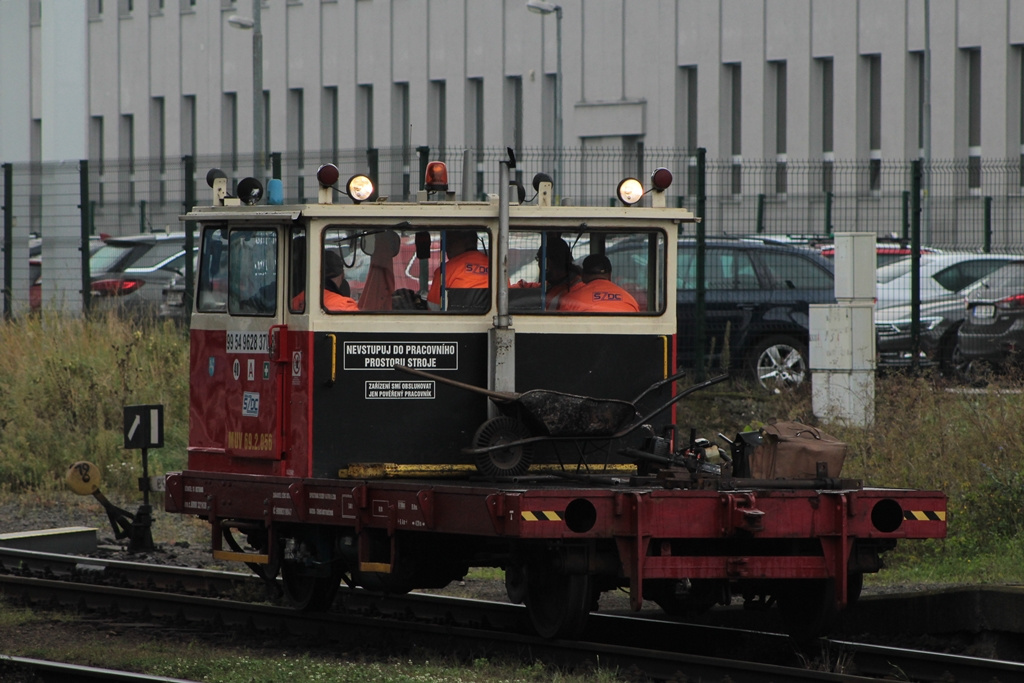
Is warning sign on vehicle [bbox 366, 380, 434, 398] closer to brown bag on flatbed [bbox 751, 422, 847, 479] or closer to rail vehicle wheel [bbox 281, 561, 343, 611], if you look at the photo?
rail vehicle wheel [bbox 281, 561, 343, 611]

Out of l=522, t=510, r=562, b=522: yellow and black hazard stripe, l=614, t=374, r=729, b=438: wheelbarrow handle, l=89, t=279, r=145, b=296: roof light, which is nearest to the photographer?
l=522, t=510, r=562, b=522: yellow and black hazard stripe

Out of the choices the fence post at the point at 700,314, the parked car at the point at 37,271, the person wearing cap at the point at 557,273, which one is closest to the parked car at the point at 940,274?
the fence post at the point at 700,314

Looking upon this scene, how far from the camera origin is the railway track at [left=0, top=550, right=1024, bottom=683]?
841 centimetres

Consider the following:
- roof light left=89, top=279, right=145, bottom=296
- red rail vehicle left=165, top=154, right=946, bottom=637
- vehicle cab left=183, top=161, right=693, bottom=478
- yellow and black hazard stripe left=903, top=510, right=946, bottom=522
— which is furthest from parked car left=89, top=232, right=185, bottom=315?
yellow and black hazard stripe left=903, top=510, right=946, bottom=522

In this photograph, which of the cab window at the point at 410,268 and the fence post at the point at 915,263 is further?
the fence post at the point at 915,263

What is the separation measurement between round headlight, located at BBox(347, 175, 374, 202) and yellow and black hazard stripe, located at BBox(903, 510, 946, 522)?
3189 mm

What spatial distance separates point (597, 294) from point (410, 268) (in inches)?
39.9

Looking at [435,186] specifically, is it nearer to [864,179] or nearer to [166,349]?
[166,349]

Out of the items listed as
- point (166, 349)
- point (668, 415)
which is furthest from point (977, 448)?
point (166, 349)

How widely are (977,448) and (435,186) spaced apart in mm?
5268

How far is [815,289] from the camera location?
18.2m

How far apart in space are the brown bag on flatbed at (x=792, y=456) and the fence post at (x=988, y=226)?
433 inches

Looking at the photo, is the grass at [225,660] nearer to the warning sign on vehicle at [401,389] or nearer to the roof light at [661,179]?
the warning sign on vehicle at [401,389]

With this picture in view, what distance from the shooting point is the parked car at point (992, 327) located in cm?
1739
